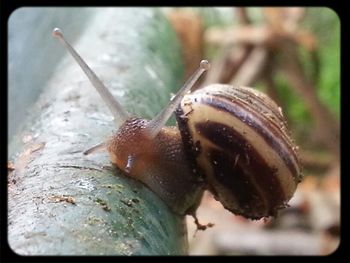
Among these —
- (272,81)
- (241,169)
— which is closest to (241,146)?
(241,169)

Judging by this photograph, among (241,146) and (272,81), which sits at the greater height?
(241,146)

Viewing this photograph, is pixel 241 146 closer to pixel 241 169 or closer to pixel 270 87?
pixel 241 169

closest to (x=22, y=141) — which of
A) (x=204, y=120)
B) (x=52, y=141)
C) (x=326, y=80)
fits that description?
(x=52, y=141)

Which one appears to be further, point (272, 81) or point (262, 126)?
point (272, 81)

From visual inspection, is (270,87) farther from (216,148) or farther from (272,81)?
(216,148)

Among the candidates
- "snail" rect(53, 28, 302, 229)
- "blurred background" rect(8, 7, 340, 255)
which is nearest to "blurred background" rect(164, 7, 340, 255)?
"blurred background" rect(8, 7, 340, 255)

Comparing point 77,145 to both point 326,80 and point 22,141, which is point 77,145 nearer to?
point 22,141
